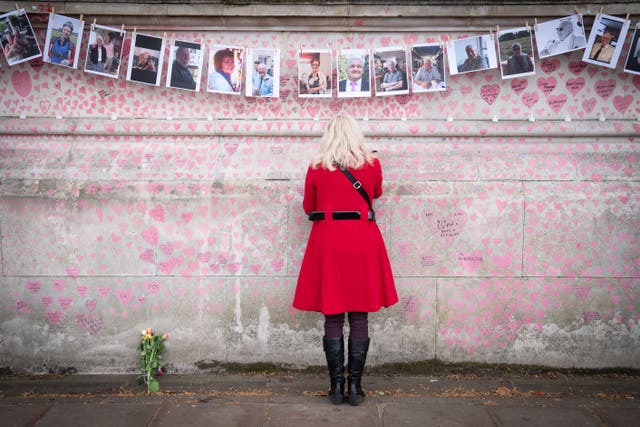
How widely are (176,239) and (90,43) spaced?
5.74 ft

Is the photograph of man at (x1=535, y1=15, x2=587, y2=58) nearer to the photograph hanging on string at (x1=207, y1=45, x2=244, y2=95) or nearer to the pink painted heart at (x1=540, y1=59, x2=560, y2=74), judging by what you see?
the pink painted heart at (x1=540, y1=59, x2=560, y2=74)

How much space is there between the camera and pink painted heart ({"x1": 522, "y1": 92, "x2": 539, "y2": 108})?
4863 mm

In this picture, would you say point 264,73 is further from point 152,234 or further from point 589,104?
point 589,104

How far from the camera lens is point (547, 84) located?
15.9 feet

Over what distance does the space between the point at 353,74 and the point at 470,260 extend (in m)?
1.82

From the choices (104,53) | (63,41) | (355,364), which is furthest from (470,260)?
(63,41)

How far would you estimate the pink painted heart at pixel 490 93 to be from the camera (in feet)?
16.0

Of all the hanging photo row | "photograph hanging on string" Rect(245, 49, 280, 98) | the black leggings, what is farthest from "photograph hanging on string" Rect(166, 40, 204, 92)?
the black leggings

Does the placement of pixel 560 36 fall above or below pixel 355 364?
above

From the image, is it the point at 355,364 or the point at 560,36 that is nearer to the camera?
the point at 355,364

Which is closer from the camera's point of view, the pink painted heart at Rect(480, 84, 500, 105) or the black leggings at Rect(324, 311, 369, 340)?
the black leggings at Rect(324, 311, 369, 340)

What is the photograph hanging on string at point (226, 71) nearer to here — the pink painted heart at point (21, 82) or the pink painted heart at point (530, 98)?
→ the pink painted heart at point (21, 82)

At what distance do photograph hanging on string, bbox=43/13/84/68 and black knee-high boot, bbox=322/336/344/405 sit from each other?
3036 mm

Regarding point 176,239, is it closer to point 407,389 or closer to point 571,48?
point 407,389
